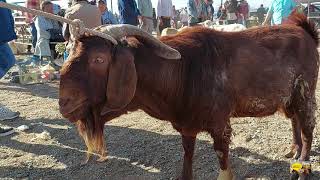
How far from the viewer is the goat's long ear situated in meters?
3.32

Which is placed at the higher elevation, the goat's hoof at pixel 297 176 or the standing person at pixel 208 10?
the standing person at pixel 208 10

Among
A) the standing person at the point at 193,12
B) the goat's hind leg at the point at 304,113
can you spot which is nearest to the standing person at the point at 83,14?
the goat's hind leg at the point at 304,113

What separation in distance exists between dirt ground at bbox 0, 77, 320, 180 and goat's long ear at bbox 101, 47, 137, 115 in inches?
58.6

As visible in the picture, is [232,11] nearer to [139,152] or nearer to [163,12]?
[163,12]

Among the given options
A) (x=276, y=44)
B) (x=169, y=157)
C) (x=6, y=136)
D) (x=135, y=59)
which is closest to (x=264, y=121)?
(x=169, y=157)

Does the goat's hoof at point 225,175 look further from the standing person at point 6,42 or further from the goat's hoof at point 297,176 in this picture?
the standing person at point 6,42

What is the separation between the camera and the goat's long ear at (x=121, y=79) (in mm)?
3316

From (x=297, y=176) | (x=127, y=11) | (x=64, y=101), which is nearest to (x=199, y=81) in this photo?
(x=64, y=101)

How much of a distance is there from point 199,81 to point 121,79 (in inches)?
30.2

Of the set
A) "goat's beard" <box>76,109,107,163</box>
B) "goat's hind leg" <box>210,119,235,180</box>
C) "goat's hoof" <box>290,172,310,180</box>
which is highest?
"goat's beard" <box>76,109,107,163</box>

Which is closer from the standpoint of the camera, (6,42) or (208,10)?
(6,42)

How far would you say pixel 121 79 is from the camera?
332cm

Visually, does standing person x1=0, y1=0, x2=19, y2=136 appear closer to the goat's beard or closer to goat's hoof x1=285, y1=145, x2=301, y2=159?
the goat's beard

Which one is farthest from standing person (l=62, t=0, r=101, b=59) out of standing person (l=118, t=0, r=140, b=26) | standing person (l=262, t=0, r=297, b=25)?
standing person (l=262, t=0, r=297, b=25)
